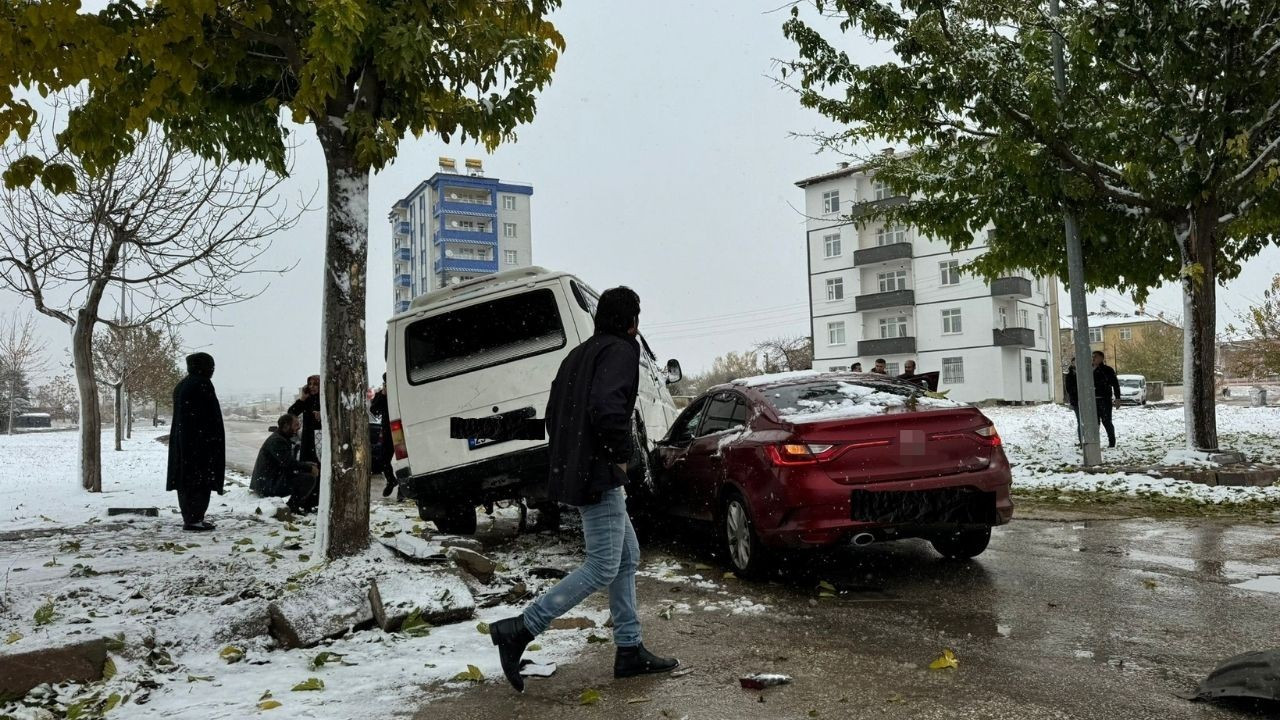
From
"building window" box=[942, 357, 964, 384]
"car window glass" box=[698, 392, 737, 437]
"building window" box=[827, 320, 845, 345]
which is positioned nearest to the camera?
"car window glass" box=[698, 392, 737, 437]

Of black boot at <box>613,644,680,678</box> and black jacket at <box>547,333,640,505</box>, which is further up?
black jacket at <box>547,333,640,505</box>

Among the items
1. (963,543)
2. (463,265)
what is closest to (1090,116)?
(963,543)

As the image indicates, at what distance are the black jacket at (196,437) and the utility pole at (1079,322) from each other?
10.6m

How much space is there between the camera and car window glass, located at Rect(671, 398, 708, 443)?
7562mm

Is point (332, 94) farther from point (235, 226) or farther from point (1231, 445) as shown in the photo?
point (1231, 445)

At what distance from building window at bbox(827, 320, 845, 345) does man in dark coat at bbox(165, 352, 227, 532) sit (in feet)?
164

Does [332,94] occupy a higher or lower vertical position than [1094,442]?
higher

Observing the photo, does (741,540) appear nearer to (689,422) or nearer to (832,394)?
(832,394)

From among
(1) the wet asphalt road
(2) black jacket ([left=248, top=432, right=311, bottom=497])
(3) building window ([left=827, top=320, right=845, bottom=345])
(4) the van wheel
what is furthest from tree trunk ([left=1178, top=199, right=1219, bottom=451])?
(3) building window ([left=827, top=320, right=845, bottom=345])

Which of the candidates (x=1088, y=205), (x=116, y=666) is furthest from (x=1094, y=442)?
(x=116, y=666)

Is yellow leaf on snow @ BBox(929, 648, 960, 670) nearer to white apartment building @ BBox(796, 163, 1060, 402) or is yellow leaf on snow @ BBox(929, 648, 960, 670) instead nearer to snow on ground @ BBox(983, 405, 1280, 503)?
snow on ground @ BBox(983, 405, 1280, 503)

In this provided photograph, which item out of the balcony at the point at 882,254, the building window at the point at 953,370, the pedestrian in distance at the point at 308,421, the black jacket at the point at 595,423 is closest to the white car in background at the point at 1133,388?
the building window at the point at 953,370

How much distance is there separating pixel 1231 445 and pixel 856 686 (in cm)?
1473

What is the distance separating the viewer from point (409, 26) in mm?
5738
